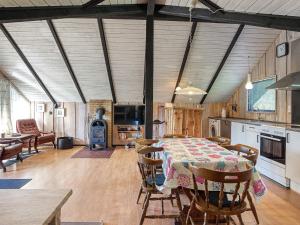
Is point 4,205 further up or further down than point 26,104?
further down

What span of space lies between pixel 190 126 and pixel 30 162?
12.7 feet

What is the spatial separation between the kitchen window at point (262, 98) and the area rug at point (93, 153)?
400 cm

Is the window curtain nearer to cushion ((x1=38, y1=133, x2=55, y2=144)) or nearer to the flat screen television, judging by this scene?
cushion ((x1=38, y1=133, x2=55, y2=144))

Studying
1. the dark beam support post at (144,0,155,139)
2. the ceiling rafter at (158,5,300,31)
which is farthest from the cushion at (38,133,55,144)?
the ceiling rafter at (158,5,300,31)

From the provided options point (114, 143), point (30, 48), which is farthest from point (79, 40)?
point (114, 143)

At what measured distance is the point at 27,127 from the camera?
729 centimetres

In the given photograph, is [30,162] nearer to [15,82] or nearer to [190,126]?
[15,82]

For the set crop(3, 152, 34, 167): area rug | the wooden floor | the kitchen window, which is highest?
the kitchen window

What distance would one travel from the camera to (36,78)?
6.77m

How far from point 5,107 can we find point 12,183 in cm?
342

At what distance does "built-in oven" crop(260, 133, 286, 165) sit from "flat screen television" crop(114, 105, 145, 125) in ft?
13.6

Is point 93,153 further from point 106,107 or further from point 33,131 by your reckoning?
point 33,131

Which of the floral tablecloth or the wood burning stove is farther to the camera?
the wood burning stove

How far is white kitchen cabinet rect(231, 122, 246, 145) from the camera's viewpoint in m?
5.48
